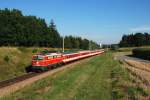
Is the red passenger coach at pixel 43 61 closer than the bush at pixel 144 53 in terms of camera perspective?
Yes

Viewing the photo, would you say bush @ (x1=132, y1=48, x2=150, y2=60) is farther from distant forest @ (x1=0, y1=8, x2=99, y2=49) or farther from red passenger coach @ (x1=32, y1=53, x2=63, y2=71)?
red passenger coach @ (x1=32, y1=53, x2=63, y2=71)

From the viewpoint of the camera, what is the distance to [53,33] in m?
141

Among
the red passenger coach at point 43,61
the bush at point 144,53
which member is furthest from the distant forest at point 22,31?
the red passenger coach at point 43,61

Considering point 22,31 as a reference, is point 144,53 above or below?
below

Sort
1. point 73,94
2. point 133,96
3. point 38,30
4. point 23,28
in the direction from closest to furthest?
point 133,96 < point 73,94 < point 23,28 < point 38,30

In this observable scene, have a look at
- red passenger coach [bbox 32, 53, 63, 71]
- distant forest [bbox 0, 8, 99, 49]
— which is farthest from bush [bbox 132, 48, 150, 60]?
red passenger coach [bbox 32, 53, 63, 71]

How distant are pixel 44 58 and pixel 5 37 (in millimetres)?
59218

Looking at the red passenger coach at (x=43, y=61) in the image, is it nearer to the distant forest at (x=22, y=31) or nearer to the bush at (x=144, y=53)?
the distant forest at (x=22, y=31)

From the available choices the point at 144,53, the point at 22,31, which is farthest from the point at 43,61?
the point at 144,53

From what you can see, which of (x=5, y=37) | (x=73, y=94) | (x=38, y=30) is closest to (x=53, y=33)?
(x=38, y=30)

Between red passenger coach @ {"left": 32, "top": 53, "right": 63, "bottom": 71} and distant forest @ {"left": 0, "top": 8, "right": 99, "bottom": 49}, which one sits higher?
distant forest @ {"left": 0, "top": 8, "right": 99, "bottom": 49}

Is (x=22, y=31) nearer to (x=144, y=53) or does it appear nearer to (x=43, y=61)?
(x=144, y=53)

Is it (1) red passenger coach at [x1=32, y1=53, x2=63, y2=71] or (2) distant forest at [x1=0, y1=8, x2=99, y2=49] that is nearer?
(1) red passenger coach at [x1=32, y1=53, x2=63, y2=71]

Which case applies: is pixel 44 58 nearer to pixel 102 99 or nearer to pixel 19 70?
pixel 19 70
